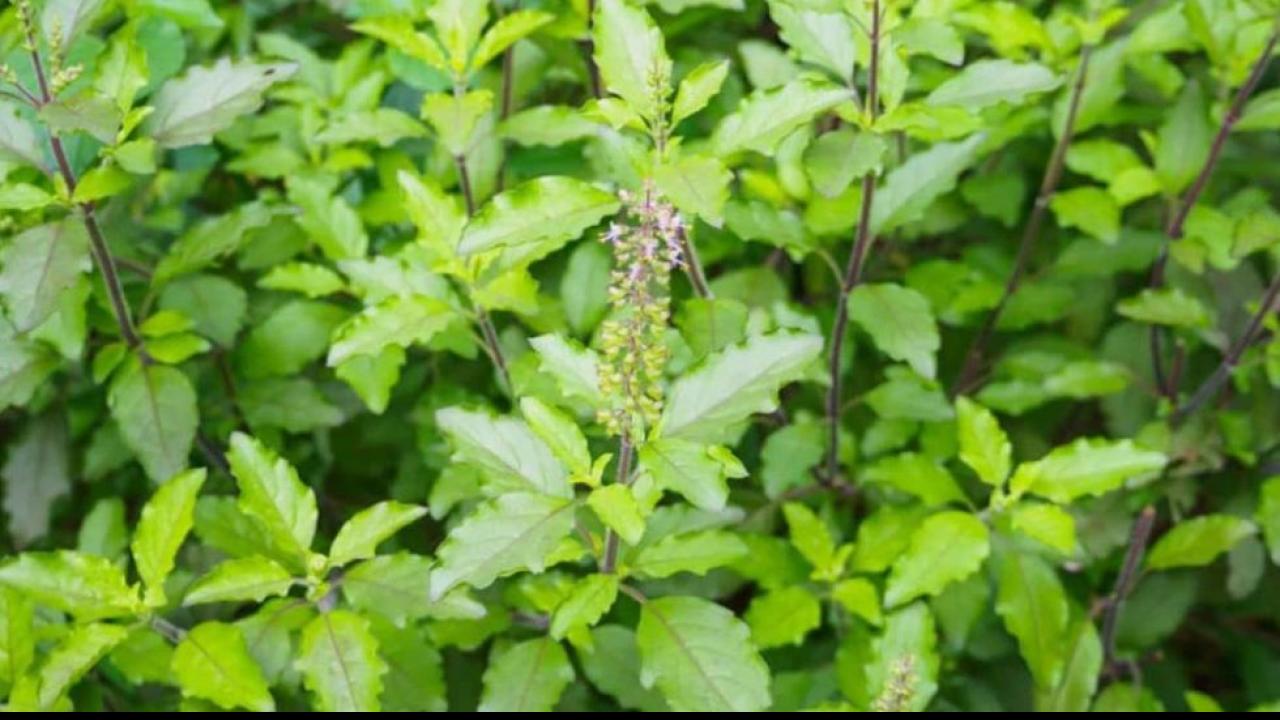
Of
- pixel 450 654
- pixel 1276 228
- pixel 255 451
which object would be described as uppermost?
pixel 1276 228

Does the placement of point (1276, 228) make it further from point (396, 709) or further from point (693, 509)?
point (396, 709)

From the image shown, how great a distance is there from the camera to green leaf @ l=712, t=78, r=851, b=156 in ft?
4.83

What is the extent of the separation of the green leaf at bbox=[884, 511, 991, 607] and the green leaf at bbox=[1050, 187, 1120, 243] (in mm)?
A: 574

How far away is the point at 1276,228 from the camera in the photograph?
1.78 metres

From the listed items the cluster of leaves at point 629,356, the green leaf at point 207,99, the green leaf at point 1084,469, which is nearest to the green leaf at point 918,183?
the cluster of leaves at point 629,356

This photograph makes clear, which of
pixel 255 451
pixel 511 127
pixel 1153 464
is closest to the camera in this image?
pixel 255 451

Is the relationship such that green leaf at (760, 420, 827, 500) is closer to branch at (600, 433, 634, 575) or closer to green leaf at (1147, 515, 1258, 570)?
branch at (600, 433, 634, 575)

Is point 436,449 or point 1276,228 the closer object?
point 1276,228

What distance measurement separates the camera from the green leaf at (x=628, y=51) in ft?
4.77

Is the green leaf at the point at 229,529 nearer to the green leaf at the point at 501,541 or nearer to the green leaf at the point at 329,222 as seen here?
the green leaf at the point at 329,222

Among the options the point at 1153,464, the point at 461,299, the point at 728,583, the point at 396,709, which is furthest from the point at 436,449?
the point at 1153,464

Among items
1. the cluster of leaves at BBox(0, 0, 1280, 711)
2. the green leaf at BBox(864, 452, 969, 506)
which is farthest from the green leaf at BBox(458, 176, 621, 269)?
the green leaf at BBox(864, 452, 969, 506)

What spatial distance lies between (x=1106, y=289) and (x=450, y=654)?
1.37m

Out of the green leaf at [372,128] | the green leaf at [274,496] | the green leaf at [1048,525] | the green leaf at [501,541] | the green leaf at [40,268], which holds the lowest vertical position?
Result: the green leaf at [1048,525]
